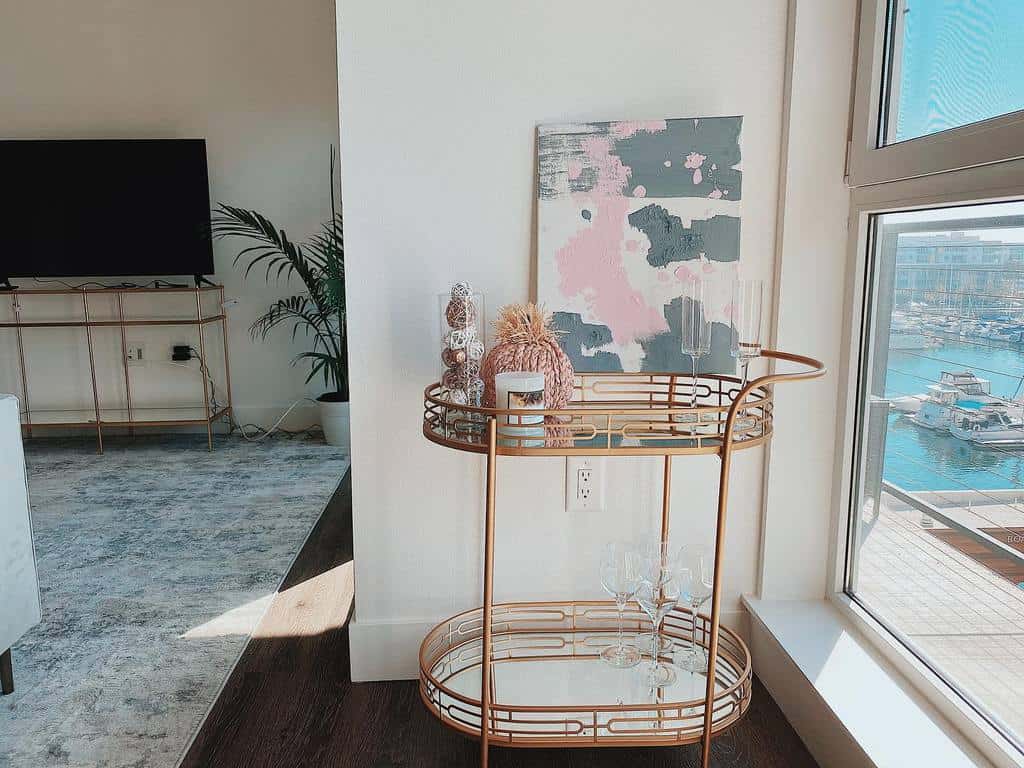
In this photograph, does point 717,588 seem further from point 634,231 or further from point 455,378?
point 634,231

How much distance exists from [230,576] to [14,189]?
2.95 meters

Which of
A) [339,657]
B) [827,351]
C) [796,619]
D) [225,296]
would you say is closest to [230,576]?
[339,657]

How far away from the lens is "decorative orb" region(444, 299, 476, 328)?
164 centimetres

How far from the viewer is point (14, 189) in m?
4.35

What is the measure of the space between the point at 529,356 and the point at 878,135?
878mm

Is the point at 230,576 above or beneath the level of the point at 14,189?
beneath

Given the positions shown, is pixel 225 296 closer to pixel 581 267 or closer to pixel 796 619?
pixel 581 267

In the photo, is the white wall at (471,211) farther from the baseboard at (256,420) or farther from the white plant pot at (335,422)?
the baseboard at (256,420)

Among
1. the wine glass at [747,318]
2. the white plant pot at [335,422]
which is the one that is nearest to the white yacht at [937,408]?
the wine glass at [747,318]

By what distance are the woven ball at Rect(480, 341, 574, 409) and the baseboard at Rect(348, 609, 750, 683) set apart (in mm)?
655

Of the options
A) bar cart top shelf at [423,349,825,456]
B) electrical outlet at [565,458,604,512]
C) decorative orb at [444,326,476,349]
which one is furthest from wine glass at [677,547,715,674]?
decorative orb at [444,326,476,349]

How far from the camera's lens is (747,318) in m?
1.59

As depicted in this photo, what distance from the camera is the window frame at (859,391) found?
4.26 feet

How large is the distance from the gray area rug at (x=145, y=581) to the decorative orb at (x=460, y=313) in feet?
3.40
